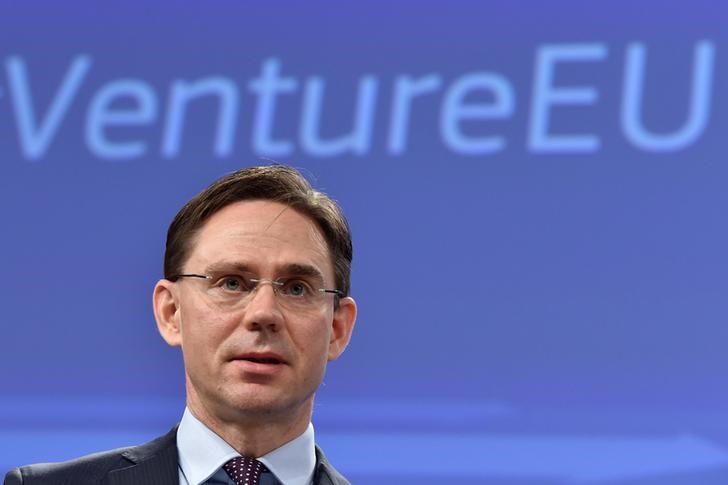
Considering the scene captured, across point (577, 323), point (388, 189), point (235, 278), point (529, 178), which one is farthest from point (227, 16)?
point (235, 278)

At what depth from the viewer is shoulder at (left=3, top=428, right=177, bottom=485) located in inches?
78.7

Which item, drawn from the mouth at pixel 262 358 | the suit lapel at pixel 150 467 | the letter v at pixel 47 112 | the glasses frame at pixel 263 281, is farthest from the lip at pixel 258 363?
the letter v at pixel 47 112

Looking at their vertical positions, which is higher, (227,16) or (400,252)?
(227,16)

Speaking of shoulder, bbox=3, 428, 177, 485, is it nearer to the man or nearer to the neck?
the man

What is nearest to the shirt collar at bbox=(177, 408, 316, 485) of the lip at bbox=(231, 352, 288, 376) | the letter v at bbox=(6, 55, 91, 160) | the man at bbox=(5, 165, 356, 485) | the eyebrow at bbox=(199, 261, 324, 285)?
the man at bbox=(5, 165, 356, 485)

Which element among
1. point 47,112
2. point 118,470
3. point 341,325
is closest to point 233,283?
point 341,325

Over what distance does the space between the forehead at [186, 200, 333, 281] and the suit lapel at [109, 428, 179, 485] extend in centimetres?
32

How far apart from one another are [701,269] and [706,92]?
0.59 m

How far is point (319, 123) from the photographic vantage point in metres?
4.19

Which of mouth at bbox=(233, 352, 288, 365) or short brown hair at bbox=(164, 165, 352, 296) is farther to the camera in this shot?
short brown hair at bbox=(164, 165, 352, 296)

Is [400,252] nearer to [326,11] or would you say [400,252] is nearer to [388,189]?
[388,189]

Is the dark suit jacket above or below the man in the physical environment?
below

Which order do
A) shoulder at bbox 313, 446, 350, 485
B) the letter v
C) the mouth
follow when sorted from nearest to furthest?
1. the mouth
2. shoulder at bbox 313, 446, 350, 485
3. the letter v

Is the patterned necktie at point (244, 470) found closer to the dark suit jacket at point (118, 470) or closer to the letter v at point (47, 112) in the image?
the dark suit jacket at point (118, 470)
